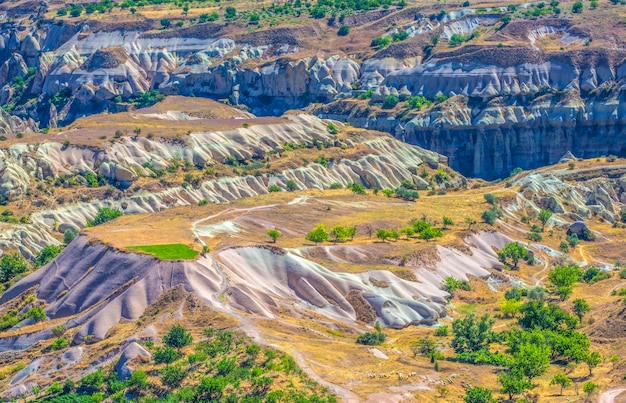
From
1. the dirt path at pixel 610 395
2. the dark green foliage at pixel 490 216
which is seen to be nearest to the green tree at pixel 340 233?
the dark green foliage at pixel 490 216

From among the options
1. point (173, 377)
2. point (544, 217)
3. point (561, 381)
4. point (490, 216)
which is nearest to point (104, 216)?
point (490, 216)

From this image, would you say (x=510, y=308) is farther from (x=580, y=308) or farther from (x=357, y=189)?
(x=357, y=189)

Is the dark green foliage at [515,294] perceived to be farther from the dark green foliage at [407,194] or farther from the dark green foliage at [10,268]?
the dark green foliage at [10,268]

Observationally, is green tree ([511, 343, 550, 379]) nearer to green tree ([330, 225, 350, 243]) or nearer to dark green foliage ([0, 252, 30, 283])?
green tree ([330, 225, 350, 243])

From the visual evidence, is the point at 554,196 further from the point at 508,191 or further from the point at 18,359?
the point at 18,359

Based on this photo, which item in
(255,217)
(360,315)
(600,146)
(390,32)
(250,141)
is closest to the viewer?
→ (360,315)

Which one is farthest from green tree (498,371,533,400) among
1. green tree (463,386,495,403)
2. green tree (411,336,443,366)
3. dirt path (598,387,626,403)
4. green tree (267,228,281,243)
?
green tree (267,228,281,243)

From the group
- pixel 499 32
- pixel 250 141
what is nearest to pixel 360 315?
pixel 250 141
